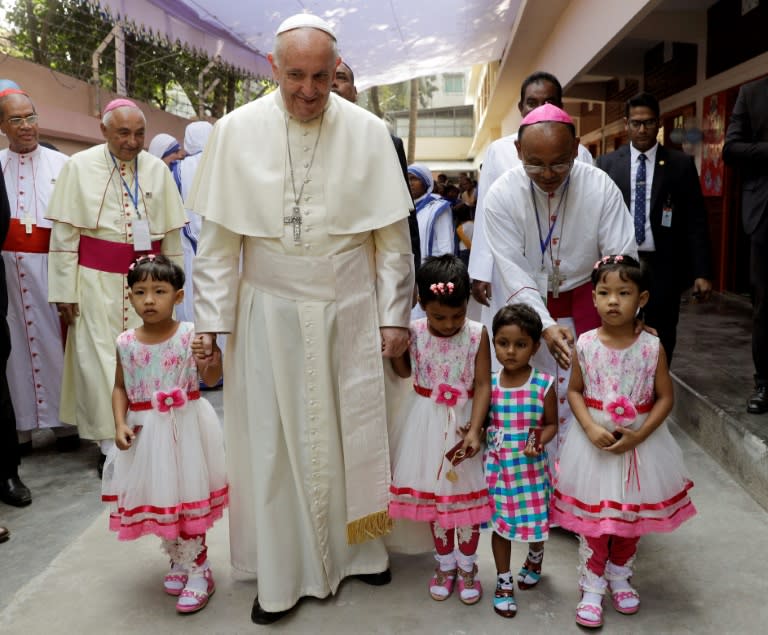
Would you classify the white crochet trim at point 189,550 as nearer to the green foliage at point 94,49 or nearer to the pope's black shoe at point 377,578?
the pope's black shoe at point 377,578

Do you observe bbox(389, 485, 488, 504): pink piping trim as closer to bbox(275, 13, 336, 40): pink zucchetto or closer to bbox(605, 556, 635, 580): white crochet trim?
bbox(605, 556, 635, 580): white crochet trim

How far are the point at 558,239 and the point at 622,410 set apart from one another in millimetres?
915

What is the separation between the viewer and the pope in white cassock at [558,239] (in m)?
3.46

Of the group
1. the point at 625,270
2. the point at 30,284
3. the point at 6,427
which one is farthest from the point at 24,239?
the point at 625,270

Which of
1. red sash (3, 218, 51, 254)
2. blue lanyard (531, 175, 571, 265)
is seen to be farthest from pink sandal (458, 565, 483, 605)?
red sash (3, 218, 51, 254)

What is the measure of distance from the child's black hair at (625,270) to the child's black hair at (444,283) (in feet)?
1.72

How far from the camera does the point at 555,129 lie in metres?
3.15

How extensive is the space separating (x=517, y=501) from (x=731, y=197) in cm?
774

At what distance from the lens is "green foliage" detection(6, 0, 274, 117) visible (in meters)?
8.58

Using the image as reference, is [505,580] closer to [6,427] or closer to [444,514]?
[444,514]

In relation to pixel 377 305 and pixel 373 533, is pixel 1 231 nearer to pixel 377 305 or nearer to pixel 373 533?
pixel 377 305

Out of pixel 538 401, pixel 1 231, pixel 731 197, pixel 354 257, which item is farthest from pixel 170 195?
pixel 731 197

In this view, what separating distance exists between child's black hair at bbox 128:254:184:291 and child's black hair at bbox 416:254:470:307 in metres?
1.05

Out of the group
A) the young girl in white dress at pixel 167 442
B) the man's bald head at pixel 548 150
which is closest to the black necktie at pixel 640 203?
the man's bald head at pixel 548 150
